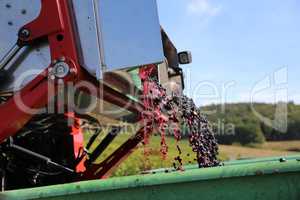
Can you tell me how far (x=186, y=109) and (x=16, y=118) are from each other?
4.37 ft

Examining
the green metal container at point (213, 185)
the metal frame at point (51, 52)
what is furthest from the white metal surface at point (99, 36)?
the green metal container at point (213, 185)

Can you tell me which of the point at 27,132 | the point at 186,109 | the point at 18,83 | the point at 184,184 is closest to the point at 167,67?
the point at 186,109

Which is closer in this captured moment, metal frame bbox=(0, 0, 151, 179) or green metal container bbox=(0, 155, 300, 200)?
green metal container bbox=(0, 155, 300, 200)

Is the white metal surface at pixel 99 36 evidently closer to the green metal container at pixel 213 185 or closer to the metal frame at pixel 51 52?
the metal frame at pixel 51 52

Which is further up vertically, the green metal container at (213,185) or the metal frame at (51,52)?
the metal frame at (51,52)

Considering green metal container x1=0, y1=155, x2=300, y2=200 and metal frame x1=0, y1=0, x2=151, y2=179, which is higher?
metal frame x1=0, y1=0, x2=151, y2=179

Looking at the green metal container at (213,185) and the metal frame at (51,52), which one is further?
the metal frame at (51,52)

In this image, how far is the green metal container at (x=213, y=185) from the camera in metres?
2.16

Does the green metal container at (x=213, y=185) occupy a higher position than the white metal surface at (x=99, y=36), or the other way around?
the white metal surface at (x=99, y=36)

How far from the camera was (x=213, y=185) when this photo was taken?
2178 mm

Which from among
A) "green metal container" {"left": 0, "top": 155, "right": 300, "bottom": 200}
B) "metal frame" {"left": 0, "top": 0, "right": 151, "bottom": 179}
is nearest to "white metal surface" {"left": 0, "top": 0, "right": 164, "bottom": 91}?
"metal frame" {"left": 0, "top": 0, "right": 151, "bottom": 179}

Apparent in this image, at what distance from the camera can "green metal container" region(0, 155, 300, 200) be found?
216 centimetres

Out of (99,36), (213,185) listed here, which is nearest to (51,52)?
(99,36)

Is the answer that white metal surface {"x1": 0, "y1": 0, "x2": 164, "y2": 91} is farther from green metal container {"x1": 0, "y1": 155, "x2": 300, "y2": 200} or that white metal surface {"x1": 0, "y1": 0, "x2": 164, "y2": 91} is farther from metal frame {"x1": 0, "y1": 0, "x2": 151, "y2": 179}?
green metal container {"x1": 0, "y1": 155, "x2": 300, "y2": 200}
